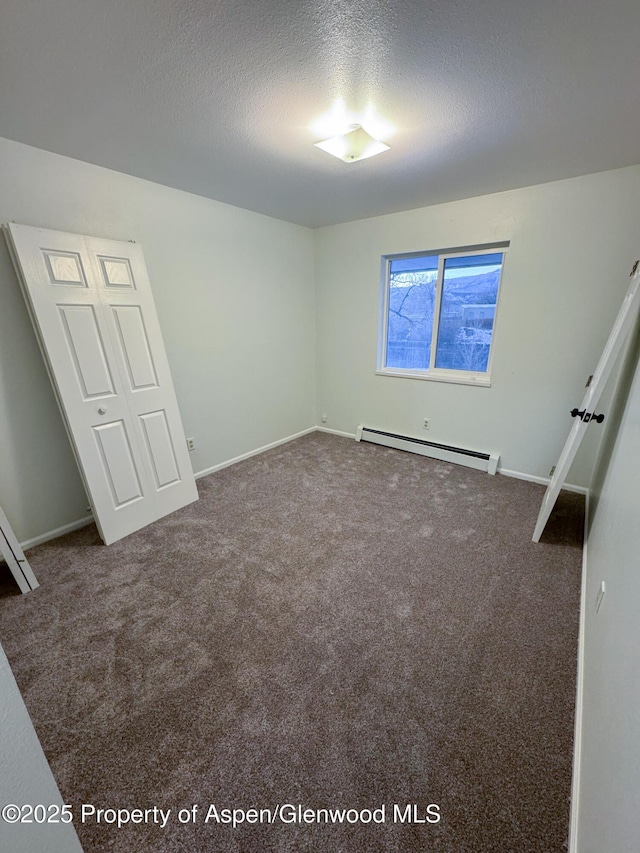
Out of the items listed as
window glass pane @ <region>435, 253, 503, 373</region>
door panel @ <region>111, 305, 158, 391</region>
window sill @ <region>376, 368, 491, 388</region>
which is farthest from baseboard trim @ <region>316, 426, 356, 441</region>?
door panel @ <region>111, 305, 158, 391</region>

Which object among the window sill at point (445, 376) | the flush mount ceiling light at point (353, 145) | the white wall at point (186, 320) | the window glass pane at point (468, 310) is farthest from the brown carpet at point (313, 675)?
the flush mount ceiling light at point (353, 145)

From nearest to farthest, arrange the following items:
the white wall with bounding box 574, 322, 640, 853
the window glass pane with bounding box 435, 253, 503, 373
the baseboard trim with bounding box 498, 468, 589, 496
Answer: the white wall with bounding box 574, 322, 640, 853, the baseboard trim with bounding box 498, 468, 589, 496, the window glass pane with bounding box 435, 253, 503, 373

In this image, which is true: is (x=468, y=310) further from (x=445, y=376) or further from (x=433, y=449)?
(x=433, y=449)

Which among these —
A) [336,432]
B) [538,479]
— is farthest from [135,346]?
[538,479]

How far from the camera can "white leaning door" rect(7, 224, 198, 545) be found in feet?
6.48

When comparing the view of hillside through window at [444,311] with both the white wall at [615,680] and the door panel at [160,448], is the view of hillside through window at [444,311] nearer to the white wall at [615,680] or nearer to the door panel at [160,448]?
the white wall at [615,680]

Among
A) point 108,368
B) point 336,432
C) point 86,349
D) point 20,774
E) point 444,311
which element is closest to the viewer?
point 20,774

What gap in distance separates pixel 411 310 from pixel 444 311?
37 cm

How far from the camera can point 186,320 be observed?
2807mm

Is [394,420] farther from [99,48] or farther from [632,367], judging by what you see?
[99,48]

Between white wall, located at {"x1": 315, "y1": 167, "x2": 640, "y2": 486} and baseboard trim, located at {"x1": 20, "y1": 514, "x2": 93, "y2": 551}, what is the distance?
293 cm

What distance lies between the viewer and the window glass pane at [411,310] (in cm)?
333

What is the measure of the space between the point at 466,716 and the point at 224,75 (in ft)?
9.07

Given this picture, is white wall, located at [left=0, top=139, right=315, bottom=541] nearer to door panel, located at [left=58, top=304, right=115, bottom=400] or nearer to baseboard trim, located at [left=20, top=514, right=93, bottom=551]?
baseboard trim, located at [left=20, top=514, right=93, bottom=551]
